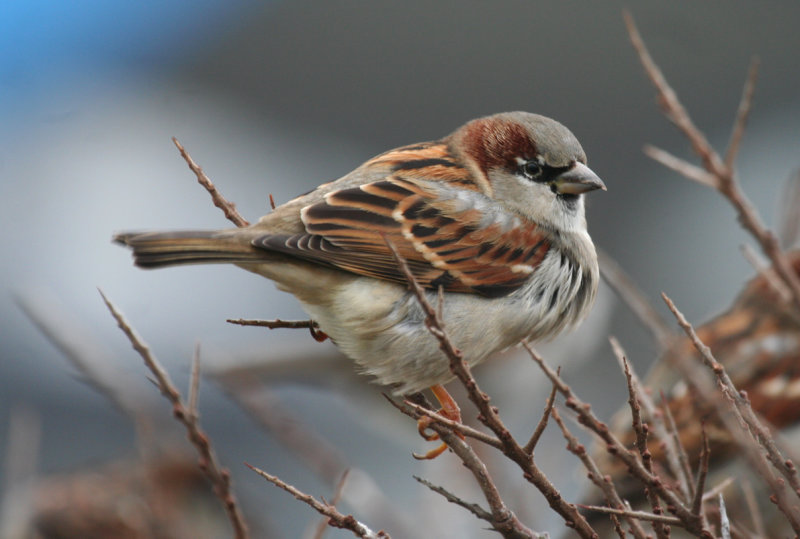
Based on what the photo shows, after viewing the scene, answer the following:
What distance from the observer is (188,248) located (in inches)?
94.0

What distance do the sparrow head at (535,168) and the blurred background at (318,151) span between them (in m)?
2.28

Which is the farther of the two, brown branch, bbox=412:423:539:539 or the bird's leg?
the bird's leg

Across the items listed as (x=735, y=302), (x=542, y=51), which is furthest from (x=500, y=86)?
(x=735, y=302)

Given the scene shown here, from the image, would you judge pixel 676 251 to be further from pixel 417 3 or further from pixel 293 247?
pixel 293 247

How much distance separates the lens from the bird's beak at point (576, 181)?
2607mm

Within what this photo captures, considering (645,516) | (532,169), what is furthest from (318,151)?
(645,516)

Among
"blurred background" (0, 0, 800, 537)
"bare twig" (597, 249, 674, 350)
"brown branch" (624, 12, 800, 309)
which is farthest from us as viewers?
"blurred background" (0, 0, 800, 537)

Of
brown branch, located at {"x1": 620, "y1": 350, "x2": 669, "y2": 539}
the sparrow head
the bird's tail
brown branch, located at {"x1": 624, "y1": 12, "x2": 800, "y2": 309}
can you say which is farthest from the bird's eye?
brown branch, located at {"x1": 624, "y1": 12, "x2": 800, "y2": 309}

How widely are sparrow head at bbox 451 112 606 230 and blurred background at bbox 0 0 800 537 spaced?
89.8 inches

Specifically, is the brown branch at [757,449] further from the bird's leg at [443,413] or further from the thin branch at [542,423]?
the bird's leg at [443,413]

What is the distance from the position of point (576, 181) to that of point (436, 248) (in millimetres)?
437

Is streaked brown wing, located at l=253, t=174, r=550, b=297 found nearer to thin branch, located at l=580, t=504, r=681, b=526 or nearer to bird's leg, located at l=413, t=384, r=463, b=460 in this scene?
bird's leg, located at l=413, t=384, r=463, b=460

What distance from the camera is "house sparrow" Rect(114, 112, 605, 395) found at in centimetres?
250

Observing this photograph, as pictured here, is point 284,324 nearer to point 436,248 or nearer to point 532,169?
point 436,248
